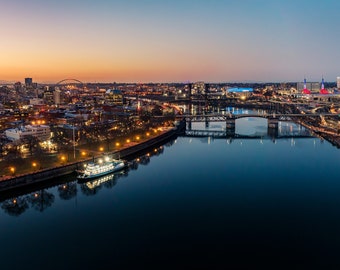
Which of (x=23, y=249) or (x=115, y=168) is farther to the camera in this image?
(x=115, y=168)

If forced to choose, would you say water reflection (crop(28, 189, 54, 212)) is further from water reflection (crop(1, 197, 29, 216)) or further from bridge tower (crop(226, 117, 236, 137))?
bridge tower (crop(226, 117, 236, 137))

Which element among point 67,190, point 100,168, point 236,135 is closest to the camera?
point 67,190

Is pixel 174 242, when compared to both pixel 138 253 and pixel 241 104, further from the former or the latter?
pixel 241 104

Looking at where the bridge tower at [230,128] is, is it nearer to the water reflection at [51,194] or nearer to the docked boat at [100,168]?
the docked boat at [100,168]

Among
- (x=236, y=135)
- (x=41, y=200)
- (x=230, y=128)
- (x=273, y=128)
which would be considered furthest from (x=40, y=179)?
(x=273, y=128)

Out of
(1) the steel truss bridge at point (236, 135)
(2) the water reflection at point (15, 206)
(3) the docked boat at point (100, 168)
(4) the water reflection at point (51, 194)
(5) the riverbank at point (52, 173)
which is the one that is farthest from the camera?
(1) the steel truss bridge at point (236, 135)

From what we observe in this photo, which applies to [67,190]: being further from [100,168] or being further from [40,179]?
[100,168]

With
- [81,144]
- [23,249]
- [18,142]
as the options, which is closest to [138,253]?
[23,249]

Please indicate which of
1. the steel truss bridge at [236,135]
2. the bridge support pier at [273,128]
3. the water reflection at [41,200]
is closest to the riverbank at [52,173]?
the water reflection at [41,200]
